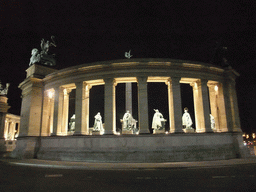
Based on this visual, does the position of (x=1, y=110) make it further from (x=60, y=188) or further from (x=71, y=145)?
(x=60, y=188)

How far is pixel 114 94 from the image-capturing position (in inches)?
976

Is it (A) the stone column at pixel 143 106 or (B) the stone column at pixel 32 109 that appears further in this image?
(B) the stone column at pixel 32 109

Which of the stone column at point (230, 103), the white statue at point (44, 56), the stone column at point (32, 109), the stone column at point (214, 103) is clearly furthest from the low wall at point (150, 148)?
the white statue at point (44, 56)

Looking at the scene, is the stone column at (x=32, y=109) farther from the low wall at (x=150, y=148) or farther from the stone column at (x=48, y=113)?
the low wall at (x=150, y=148)

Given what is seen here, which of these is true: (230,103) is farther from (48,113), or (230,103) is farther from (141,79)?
(48,113)

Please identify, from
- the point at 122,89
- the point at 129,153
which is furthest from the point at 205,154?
the point at 122,89

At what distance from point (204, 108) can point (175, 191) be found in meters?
17.5

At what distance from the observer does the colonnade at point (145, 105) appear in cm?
2353

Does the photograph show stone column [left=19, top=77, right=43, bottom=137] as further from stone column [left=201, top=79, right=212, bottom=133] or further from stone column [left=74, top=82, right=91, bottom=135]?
stone column [left=201, top=79, right=212, bottom=133]

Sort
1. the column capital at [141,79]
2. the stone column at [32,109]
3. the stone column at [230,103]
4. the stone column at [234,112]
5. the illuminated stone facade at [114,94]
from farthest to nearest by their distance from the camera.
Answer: the stone column at [32,109] < the stone column at [230,103] < the stone column at [234,112] < the column capital at [141,79] < the illuminated stone facade at [114,94]

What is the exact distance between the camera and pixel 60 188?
9.47 m

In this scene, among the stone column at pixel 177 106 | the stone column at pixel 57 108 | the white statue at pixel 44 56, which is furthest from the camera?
the white statue at pixel 44 56

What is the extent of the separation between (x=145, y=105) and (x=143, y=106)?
0.86ft

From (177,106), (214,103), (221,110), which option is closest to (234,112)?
(221,110)
